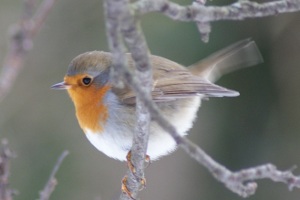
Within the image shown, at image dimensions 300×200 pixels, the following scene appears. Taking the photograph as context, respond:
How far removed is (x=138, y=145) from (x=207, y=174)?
3.54m

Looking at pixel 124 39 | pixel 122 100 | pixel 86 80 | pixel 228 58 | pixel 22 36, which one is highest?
pixel 228 58

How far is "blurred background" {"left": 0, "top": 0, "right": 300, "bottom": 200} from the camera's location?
5652mm

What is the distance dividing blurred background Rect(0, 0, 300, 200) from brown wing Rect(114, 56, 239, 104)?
1.62 meters

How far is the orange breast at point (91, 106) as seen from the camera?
135 inches

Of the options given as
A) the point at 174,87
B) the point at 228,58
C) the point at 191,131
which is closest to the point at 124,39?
the point at 174,87

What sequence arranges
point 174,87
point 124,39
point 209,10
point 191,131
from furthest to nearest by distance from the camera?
point 191,131 → point 174,87 → point 209,10 → point 124,39

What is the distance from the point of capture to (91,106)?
3.51m

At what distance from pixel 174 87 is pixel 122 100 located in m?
0.35

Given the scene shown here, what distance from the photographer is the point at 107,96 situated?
355 cm

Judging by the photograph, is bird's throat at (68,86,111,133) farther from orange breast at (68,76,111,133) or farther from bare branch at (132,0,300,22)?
bare branch at (132,0,300,22)

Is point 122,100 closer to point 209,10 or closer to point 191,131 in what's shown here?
point 209,10

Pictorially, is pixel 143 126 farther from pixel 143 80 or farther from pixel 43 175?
pixel 43 175

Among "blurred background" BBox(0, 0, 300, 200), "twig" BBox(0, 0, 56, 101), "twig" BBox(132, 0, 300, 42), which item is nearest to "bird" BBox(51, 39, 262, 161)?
"twig" BBox(132, 0, 300, 42)

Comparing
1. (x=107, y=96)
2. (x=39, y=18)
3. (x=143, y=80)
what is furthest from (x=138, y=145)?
(x=39, y=18)
